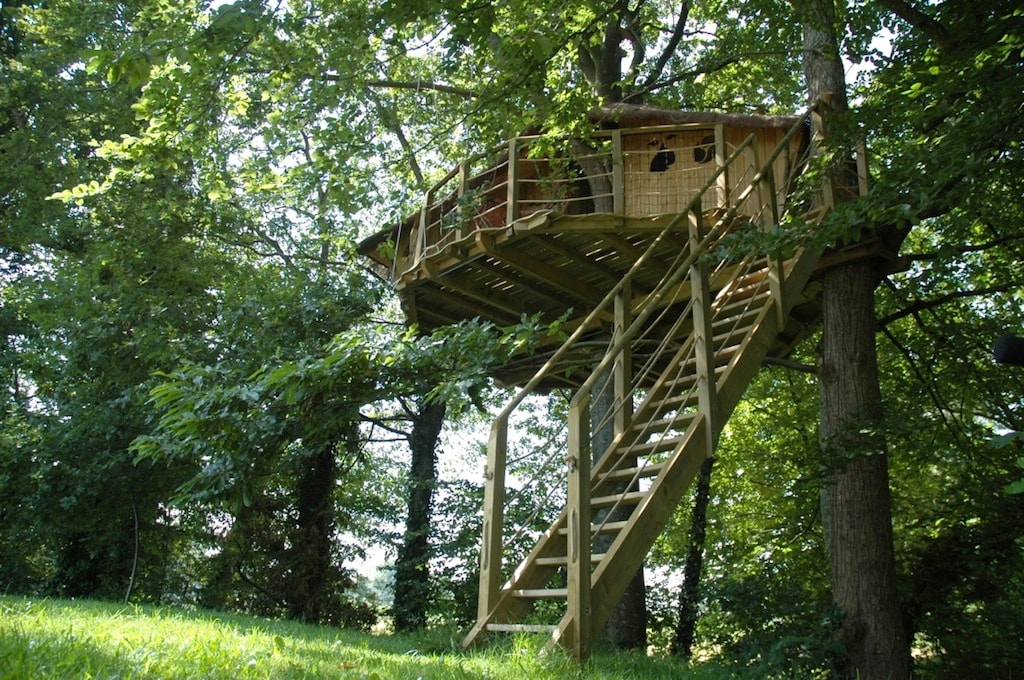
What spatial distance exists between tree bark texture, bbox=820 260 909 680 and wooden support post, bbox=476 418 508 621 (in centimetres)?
366

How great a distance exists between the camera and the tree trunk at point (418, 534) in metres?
14.5

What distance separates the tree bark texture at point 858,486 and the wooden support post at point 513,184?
3.75 metres

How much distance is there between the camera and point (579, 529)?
509 cm

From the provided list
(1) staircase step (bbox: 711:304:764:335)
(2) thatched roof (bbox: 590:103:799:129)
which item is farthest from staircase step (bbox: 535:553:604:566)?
(2) thatched roof (bbox: 590:103:799:129)

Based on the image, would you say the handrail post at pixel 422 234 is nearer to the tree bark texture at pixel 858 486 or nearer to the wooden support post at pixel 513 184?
the wooden support post at pixel 513 184

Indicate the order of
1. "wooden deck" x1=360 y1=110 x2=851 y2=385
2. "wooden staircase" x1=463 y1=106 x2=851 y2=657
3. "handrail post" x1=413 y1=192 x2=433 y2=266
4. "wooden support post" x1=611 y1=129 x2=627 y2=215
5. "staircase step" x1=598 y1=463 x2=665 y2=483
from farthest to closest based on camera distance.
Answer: "handrail post" x1=413 y1=192 x2=433 y2=266 → "wooden support post" x1=611 y1=129 x2=627 y2=215 → "wooden deck" x1=360 y1=110 x2=851 y2=385 → "staircase step" x1=598 y1=463 x2=665 y2=483 → "wooden staircase" x1=463 y1=106 x2=851 y2=657

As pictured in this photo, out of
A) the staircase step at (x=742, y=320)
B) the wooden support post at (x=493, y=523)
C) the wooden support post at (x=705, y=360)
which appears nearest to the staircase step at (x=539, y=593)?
the wooden support post at (x=493, y=523)

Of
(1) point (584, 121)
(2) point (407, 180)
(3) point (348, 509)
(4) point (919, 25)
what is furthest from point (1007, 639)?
(3) point (348, 509)

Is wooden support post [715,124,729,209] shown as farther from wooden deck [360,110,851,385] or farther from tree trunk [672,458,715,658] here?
tree trunk [672,458,715,658]

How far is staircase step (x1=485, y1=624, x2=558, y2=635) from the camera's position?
5.26 meters

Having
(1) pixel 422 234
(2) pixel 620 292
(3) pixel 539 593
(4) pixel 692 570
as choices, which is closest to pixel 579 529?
Answer: (3) pixel 539 593

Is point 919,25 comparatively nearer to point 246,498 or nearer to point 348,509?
point 246,498

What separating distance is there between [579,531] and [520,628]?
0.93 m

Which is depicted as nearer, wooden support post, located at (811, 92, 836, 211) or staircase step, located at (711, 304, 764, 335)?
staircase step, located at (711, 304, 764, 335)
